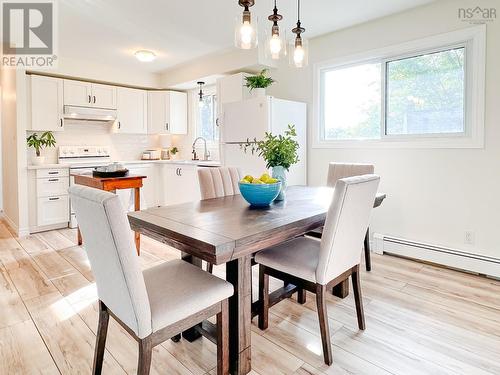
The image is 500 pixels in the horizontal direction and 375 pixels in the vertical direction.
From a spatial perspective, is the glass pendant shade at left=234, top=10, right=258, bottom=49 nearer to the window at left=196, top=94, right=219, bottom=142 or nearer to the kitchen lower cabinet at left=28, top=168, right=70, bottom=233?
the kitchen lower cabinet at left=28, top=168, right=70, bottom=233

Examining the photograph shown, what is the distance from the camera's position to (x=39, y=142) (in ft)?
14.7

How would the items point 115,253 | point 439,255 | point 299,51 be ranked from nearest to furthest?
point 115,253 → point 299,51 → point 439,255

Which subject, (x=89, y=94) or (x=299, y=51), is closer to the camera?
(x=299, y=51)

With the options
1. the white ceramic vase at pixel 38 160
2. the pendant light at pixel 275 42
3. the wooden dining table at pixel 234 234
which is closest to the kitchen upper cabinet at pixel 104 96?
the white ceramic vase at pixel 38 160

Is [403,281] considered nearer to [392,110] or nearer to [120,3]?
[392,110]

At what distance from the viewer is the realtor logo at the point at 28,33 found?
3.15 m

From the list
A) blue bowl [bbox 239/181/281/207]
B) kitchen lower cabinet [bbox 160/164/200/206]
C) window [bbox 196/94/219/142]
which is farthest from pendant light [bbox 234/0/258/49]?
window [bbox 196/94/219/142]

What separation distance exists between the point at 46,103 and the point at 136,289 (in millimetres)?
4440

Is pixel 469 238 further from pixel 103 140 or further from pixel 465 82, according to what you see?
pixel 103 140

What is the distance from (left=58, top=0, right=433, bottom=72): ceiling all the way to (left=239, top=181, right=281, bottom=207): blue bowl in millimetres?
2009

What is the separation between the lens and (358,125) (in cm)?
375

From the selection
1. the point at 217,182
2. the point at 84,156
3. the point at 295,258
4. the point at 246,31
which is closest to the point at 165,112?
the point at 84,156

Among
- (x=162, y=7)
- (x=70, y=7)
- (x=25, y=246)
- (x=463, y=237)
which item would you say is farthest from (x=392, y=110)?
(x=25, y=246)

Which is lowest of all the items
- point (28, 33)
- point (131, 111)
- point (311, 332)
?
point (311, 332)
